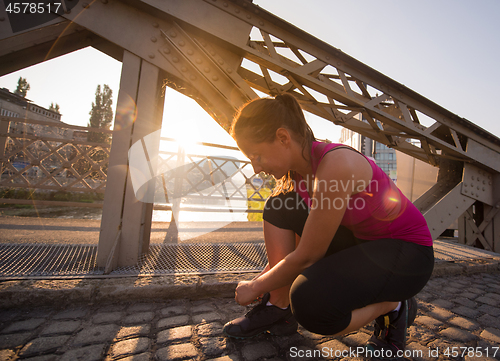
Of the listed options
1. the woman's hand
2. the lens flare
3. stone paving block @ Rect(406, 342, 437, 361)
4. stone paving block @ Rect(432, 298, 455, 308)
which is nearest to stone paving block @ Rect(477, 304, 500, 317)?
stone paving block @ Rect(432, 298, 455, 308)

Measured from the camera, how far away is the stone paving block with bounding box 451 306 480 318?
199 cm

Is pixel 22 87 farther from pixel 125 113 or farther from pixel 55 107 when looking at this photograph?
pixel 125 113

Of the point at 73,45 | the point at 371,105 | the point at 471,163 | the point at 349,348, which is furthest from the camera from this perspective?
the point at 471,163

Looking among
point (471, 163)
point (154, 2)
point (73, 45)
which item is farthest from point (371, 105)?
point (73, 45)

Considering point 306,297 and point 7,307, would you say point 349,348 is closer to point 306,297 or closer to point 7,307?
point 306,297

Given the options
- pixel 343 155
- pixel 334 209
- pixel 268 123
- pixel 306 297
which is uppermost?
pixel 268 123

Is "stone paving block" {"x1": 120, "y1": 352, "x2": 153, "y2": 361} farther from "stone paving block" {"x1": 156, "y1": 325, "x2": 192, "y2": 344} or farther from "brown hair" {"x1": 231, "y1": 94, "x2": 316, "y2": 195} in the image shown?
"brown hair" {"x1": 231, "y1": 94, "x2": 316, "y2": 195}

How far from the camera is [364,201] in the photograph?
1343 millimetres

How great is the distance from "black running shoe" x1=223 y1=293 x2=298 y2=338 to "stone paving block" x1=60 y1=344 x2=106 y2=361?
687 mm

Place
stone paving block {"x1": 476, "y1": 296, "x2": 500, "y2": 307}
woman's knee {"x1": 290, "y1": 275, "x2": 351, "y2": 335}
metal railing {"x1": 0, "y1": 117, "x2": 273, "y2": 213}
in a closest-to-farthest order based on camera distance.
A: woman's knee {"x1": 290, "y1": 275, "x2": 351, "y2": 335} → stone paving block {"x1": 476, "y1": 296, "x2": 500, "y2": 307} → metal railing {"x1": 0, "y1": 117, "x2": 273, "y2": 213}

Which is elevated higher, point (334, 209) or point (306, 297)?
point (334, 209)

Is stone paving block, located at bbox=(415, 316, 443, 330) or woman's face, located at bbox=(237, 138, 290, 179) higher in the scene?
woman's face, located at bbox=(237, 138, 290, 179)

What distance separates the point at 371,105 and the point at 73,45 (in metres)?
3.54

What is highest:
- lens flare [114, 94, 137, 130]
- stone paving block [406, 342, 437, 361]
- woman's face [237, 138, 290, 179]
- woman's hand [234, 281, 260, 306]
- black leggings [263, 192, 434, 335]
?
lens flare [114, 94, 137, 130]
